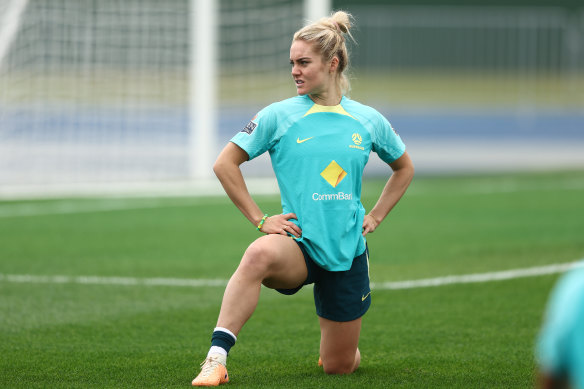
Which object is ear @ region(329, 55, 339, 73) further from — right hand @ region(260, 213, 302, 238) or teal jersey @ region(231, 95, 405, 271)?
right hand @ region(260, 213, 302, 238)

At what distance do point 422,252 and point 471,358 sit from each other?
3844mm

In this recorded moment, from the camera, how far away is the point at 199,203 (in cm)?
1290

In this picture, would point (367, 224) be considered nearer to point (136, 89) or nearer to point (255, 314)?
point (255, 314)

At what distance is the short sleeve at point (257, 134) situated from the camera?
461 cm

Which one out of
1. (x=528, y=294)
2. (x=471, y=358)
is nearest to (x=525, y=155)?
(x=528, y=294)

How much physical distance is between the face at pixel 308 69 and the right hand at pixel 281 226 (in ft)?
2.04

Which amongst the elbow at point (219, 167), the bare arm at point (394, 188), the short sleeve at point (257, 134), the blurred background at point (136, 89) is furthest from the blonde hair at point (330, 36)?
the blurred background at point (136, 89)

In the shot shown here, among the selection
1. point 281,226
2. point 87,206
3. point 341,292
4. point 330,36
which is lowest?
point 87,206

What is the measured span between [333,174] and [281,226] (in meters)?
0.36

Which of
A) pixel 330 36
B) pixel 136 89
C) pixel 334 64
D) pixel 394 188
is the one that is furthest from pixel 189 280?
pixel 136 89

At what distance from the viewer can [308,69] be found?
4586 mm

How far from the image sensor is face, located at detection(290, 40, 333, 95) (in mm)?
4547

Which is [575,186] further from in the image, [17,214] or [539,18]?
[539,18]

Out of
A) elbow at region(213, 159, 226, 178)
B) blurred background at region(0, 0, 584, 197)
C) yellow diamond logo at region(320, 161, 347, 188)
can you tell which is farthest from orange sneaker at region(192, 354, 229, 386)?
blurred background at region(0, 0, 584, 197)
